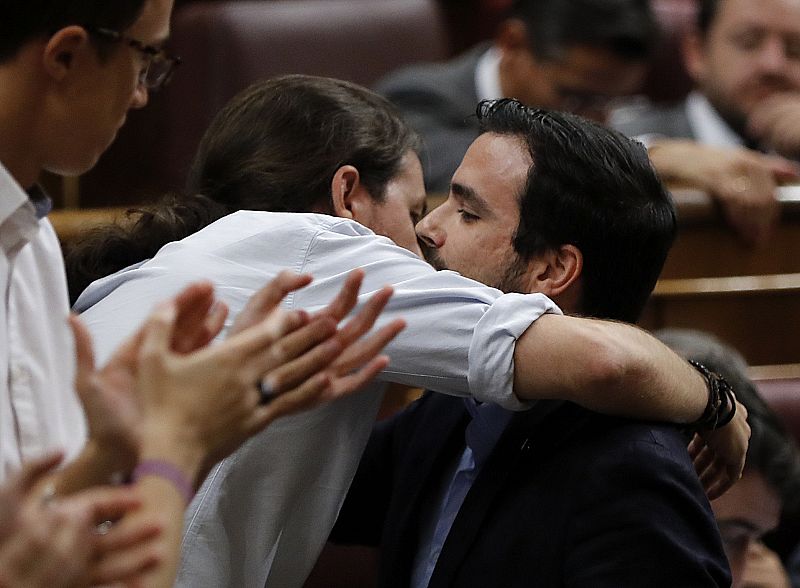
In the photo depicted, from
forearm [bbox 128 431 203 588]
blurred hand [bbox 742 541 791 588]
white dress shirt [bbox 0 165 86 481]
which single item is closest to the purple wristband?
forearm [bbox 128 431 203 588]

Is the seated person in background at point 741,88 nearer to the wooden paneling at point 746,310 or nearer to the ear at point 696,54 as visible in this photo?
the ear at point 696,54

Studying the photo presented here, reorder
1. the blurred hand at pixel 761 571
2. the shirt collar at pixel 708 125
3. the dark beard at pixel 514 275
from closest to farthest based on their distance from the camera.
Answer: the dark beard at pixel 514 275, the blurred hand at pixel 761 571, the shirt collar at pixel 708 125

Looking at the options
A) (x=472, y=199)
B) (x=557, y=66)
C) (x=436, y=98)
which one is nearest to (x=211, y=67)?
(x=436, y=98)

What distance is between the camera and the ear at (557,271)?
4.98ft

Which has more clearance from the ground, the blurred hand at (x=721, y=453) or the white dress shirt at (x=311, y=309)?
the white dress shirt at (x=311, y=309)

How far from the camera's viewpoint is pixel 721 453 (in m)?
1.52

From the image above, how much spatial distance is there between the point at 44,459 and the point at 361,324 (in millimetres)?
296

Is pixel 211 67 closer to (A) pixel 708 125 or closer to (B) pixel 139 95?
(A) pixel 708 125

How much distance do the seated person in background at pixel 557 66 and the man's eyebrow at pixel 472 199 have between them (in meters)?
1.78

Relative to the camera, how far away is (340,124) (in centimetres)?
163

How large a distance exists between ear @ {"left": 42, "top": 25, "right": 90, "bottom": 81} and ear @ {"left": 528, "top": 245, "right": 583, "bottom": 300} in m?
0.62

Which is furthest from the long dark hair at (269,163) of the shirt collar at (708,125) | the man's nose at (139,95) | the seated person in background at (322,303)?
the shirt collar at (708,125)

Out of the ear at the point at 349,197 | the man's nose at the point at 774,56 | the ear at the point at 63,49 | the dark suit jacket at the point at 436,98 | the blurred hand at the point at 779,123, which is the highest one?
the ear at the point at 63,49

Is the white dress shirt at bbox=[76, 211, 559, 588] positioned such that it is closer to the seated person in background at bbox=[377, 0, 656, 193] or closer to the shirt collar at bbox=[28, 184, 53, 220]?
the shirt collar at bbox=[28, 184, 53, 220]
